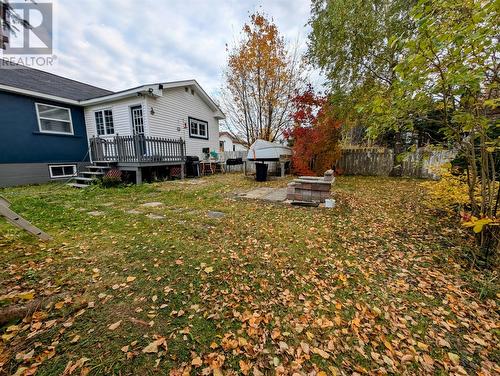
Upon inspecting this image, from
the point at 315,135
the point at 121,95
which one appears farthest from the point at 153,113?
the point at 315,135

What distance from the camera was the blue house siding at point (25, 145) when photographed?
8156 mm

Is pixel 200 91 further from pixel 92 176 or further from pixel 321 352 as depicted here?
pixel 321 352

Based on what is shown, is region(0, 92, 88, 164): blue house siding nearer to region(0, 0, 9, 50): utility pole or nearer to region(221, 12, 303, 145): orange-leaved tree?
region(221, 12, 303, 145): orange-leaved tree

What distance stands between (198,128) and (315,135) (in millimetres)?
7533

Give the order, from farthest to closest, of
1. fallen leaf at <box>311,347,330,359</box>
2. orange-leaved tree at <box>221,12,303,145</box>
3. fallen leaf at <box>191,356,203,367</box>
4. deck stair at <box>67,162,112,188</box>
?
orange-leaved tree at <box>221,12,303,145</box> → deck stair at <box>67,162,112,188</box> → fallen leaf at <box>311,347,330,359</box> → fallen leaf at <box>191,356,203,367</box>

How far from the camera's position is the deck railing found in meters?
8.06

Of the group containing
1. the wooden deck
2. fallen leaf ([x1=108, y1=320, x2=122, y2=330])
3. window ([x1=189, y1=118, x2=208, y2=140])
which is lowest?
fallen leaf ([x1=108, y1=320, x2=122, y2=330])

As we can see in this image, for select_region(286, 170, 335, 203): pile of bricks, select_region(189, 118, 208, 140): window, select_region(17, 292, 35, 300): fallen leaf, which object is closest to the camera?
select_region(17, 292, 35, 300): fallen leaf

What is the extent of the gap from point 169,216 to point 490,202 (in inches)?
205

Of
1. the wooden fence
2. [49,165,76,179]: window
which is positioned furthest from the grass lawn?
the wooden fence

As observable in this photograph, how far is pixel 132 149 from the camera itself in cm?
811

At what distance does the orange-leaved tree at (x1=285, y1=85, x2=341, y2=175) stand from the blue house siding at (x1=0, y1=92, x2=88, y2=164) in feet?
37.1

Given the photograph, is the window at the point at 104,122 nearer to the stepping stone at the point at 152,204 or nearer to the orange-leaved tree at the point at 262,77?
the stepping stone at the point at 152,204

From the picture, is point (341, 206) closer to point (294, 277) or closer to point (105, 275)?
point (294, 277)
